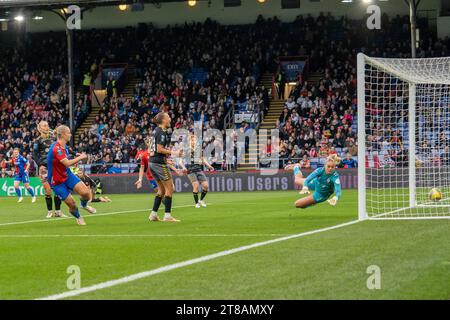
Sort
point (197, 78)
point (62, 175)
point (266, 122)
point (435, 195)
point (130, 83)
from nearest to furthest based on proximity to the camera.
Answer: point (62, 175) < point (435, 195) < point (266, 122) < point (197, 78) < point (130, 83)

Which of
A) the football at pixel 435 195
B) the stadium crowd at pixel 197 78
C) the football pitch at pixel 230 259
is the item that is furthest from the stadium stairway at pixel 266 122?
the football pitch at pixel 230 259

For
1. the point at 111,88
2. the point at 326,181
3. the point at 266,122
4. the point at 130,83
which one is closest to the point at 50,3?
the point at 111,88

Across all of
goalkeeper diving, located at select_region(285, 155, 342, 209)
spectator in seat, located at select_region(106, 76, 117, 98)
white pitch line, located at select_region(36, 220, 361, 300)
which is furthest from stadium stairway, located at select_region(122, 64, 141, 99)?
white pitch line, located at select_region(36, 220, 361, 300)

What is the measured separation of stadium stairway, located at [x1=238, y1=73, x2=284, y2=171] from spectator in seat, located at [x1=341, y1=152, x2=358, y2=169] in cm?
494

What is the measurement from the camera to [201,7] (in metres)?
55.7

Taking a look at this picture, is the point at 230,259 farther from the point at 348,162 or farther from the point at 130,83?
the point at 130,83

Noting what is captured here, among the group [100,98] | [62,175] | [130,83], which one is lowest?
[62,175]

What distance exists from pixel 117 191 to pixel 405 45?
1740 centimetres

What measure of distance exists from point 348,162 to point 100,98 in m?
19.6

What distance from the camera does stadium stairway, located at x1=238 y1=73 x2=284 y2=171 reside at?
4538 centimetres

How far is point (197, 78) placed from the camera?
52.7m

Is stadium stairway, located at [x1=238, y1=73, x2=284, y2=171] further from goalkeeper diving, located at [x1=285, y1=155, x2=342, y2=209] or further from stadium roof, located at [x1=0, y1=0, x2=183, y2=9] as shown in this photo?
goalkeeper diving, located at [x1=285, y1=155, x2=342, y2=209]
